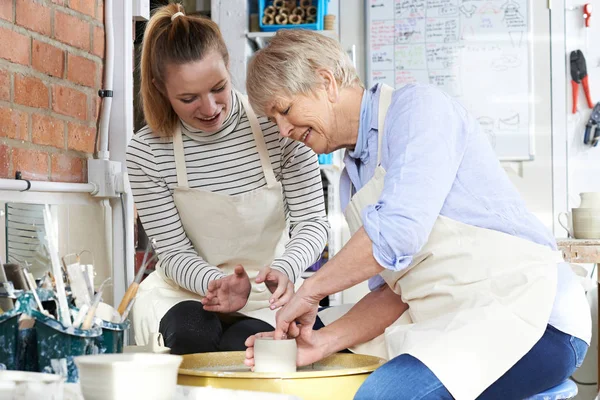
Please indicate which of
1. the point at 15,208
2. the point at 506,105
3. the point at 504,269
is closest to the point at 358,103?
the point at 504,269

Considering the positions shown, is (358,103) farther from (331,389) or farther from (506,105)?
(506,105)

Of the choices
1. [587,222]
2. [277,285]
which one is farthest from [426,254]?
[587,222]

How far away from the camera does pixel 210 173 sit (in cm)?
177

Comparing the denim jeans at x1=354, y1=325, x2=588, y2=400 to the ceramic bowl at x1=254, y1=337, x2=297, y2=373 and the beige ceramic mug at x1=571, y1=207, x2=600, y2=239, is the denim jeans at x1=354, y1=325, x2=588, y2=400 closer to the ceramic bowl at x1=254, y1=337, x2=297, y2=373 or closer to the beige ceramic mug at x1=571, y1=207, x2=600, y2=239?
the ceramic bowl at x1=254, y1=337, x2=297, y2=373

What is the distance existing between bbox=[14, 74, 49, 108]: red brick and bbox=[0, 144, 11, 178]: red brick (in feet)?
0.40

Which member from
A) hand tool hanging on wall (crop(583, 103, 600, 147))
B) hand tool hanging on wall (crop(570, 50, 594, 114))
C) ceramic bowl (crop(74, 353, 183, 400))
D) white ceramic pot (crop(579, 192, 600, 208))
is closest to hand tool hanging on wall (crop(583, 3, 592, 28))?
hand tool hanging on wall (crop(570, 50, 594, 114))

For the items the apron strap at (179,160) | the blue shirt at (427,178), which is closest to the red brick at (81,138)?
the apron strap at (179,160)

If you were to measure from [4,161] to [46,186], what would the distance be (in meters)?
Answer: 0.14

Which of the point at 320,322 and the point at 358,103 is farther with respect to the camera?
the point at 320,322

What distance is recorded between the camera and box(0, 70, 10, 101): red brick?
1562 mm

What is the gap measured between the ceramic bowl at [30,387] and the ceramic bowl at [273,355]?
1.69 feet

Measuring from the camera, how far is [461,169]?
4.12ft

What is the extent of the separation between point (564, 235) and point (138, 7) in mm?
2362

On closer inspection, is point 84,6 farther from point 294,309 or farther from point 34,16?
point 294,309
